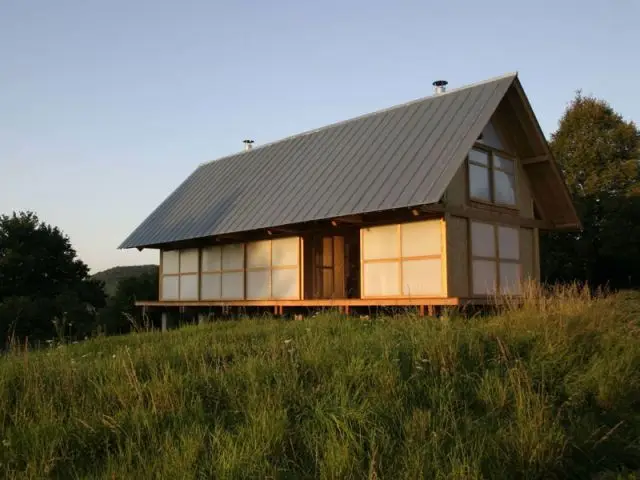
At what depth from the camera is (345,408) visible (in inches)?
216

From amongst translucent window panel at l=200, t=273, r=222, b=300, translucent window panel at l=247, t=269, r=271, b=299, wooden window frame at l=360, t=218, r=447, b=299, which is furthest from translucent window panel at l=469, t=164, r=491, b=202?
translucent window panel at l=200, t=273, r=222, b=300

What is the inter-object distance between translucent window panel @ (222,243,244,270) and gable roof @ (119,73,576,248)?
1.01 m

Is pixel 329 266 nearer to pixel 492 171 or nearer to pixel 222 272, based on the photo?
pixel 222 272

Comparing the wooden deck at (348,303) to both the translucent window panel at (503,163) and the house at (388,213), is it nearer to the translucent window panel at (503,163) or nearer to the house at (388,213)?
the house at (388,213)

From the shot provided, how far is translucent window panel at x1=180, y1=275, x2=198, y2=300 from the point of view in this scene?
2097 centimetres

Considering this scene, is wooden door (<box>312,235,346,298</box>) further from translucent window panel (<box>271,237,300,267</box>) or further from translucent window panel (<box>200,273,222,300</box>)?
translucent window panel (<box>200,273,222,300</box>)

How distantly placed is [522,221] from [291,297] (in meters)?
6.53

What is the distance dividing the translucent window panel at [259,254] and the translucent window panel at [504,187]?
6.51 metres

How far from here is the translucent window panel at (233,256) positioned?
1922 centimetres

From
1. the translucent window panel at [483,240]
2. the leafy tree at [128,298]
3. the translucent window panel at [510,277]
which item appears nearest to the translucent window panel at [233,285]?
the leafy tree at [128,298]

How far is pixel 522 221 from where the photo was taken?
16.9 metres

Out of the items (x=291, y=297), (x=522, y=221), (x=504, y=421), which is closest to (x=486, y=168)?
(x=522, y=221)

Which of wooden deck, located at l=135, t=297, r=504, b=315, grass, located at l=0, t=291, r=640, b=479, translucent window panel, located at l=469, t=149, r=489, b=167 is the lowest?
grass, located at l=0, t=291, r=640, b=479

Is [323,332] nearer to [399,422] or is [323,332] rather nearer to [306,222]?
[399,422]
